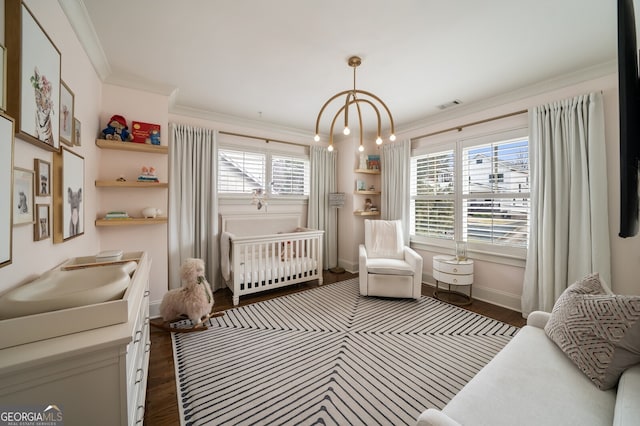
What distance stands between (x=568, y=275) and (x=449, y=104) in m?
2.20

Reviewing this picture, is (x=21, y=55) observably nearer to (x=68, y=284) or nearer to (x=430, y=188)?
(x=68, y=284)

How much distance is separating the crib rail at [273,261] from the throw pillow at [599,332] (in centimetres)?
258

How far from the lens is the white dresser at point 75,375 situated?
69cm

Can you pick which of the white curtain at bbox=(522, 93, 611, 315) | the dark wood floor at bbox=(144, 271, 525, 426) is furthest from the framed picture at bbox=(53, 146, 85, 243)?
the white curtain at bbox=(522, 93, 611, 315)

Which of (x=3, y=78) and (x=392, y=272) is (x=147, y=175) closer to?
(x=3, y=78)

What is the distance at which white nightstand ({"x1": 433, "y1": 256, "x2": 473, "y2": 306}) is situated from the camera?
2.84m

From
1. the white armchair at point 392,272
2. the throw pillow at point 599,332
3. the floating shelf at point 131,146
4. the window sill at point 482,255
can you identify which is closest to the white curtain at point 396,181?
the window sill at point 482,255

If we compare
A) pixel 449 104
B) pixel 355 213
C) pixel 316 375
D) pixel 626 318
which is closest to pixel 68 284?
pixel 316 375

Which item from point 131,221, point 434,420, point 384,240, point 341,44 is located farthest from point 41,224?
point 384,240

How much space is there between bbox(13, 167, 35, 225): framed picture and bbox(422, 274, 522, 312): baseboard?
3.96m

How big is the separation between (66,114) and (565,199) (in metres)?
4.08

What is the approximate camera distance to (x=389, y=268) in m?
2.92

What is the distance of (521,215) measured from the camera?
8.95ft

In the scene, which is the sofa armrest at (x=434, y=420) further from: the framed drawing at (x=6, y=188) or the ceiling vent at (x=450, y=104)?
the ceiling vent at (x=450, y=104)
